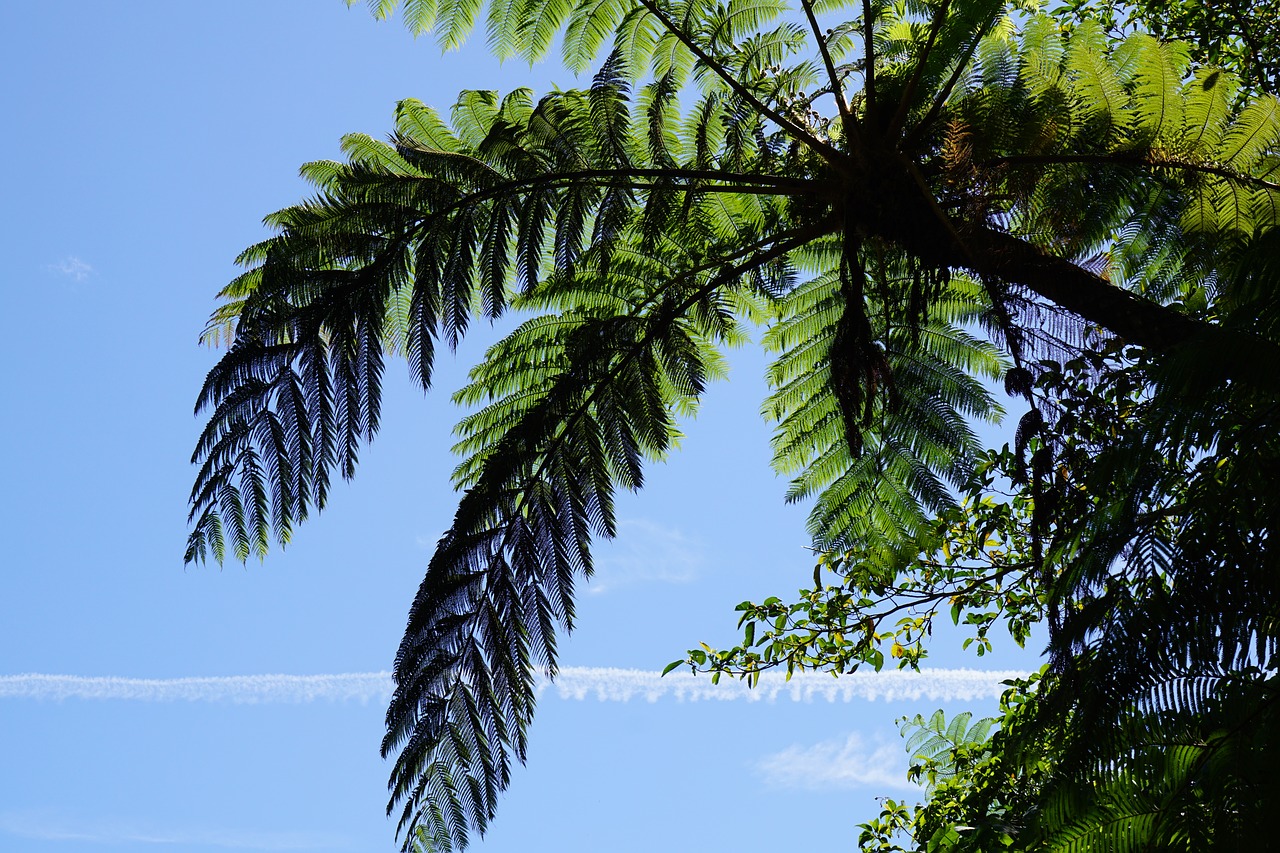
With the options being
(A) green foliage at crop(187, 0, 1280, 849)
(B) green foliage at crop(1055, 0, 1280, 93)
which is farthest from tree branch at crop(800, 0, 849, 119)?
(B) green foliage at crop(1055, 0, 1280, 93)

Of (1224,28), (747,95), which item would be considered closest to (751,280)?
(747,95)

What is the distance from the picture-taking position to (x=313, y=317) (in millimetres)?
4203

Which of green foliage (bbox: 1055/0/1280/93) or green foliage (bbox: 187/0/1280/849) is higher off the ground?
green foliage (bbox: 1055/0/1280/93)

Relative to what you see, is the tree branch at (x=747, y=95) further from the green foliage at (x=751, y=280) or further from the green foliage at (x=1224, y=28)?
the green foliage at (x=1224, y=28)

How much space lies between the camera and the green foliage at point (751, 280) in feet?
12.3

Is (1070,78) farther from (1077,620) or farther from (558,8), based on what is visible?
(1077,620)

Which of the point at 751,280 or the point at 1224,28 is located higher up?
the point at 1224,28

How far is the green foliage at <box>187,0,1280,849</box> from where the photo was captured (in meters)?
3.75

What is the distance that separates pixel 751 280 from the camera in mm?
4625

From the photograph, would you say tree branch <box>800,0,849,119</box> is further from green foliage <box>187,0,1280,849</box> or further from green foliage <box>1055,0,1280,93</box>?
green foliage <box>1055,0,1280,93</box>

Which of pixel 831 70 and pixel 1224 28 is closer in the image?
pixel 831 70

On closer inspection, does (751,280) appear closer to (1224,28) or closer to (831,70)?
(831,70)

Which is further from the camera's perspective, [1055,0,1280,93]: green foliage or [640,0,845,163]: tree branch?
[1055,0,1280,93]: green foliage

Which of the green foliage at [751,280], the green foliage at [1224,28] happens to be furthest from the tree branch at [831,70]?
the green foliage at [1224,28]
